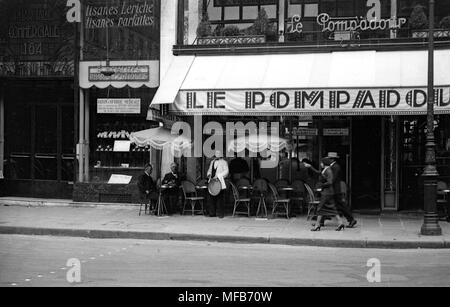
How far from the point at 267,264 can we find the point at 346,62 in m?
7.14

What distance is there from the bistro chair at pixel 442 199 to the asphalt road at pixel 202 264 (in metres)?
3.65

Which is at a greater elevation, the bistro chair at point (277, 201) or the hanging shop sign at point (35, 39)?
the hanging shop sign at point (35, 39)

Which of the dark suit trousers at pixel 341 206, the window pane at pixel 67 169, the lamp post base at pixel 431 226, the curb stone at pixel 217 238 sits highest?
the window pane at pixel 67 169

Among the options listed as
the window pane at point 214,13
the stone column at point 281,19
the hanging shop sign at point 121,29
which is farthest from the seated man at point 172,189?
the stone column at point 281,19

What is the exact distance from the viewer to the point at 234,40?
16.6 meters

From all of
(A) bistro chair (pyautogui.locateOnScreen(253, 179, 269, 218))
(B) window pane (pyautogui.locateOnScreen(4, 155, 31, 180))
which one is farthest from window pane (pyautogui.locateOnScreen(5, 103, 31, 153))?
(A) bistro chair (pyautogui.locateOnScreen(253, 179, 269, 218))

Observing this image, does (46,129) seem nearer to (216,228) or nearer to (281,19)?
(216,228)

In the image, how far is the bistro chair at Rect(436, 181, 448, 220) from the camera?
14952mm

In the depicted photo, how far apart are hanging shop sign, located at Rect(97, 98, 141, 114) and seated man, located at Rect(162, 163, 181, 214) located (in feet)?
8.30

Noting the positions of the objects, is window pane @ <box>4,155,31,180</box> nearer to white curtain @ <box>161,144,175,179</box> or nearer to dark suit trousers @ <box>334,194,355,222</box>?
white curtain @ <box>161,144,175,179</box>

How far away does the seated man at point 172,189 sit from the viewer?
1602cm

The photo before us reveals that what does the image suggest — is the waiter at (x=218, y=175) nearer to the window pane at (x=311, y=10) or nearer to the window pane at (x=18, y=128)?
the window pane at (x=311, y=10)

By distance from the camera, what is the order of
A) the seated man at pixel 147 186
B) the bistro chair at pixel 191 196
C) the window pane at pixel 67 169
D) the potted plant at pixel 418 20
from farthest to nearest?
the window pane at pixel 67 169
the bistro chair at pixel 191 196
the seated man at pixel 147 186
the potted plant at pixel 418 20
